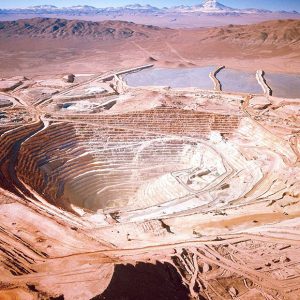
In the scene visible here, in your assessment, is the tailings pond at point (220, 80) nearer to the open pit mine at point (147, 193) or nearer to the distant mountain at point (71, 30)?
the open pit mine at point (147, 193)

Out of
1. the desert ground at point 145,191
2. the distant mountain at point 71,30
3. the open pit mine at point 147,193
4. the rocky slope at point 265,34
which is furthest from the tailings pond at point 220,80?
the distant mountain at point 71,30

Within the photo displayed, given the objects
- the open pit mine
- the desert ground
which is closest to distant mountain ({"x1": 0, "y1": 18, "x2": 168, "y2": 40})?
the desert ground

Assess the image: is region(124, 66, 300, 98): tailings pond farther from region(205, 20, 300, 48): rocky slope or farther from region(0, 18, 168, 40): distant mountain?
region(0, 18, 168, 40): distant mountain

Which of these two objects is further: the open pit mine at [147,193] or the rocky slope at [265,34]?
the rocky slope at [265,34]

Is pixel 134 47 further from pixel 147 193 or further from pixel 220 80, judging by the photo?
pixel 147 193

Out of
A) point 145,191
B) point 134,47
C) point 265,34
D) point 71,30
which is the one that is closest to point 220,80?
point 145,191
